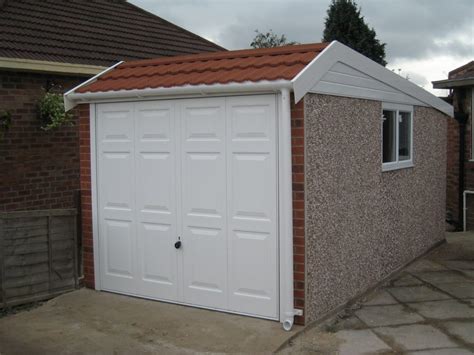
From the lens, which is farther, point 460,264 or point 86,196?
point 460,264

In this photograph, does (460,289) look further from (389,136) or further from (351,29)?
(351,29)

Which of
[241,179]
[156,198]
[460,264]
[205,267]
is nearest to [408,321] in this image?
[205,267]

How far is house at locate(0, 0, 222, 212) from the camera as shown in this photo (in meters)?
7.76

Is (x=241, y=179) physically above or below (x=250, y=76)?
below

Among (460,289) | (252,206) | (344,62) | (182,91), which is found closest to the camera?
(252,206)

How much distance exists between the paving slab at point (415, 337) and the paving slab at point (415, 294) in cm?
97

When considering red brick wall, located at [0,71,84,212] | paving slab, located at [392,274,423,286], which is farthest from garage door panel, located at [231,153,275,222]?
red brick wall, located at [0,71,84,212]

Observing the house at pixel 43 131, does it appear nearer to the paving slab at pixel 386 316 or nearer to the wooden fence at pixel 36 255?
the wooden fence at pixel 36 255

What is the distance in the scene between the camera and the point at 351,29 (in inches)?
666

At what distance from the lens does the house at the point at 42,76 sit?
7.76 meters

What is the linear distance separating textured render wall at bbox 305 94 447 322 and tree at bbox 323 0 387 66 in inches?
347

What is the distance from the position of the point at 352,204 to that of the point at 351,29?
11716 mm

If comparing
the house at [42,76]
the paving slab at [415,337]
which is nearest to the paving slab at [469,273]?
the paving slab at [415,337]

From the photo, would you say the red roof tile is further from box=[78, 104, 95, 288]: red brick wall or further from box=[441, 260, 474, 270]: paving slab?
box=[441, 260, 474, 270]: paving slab
